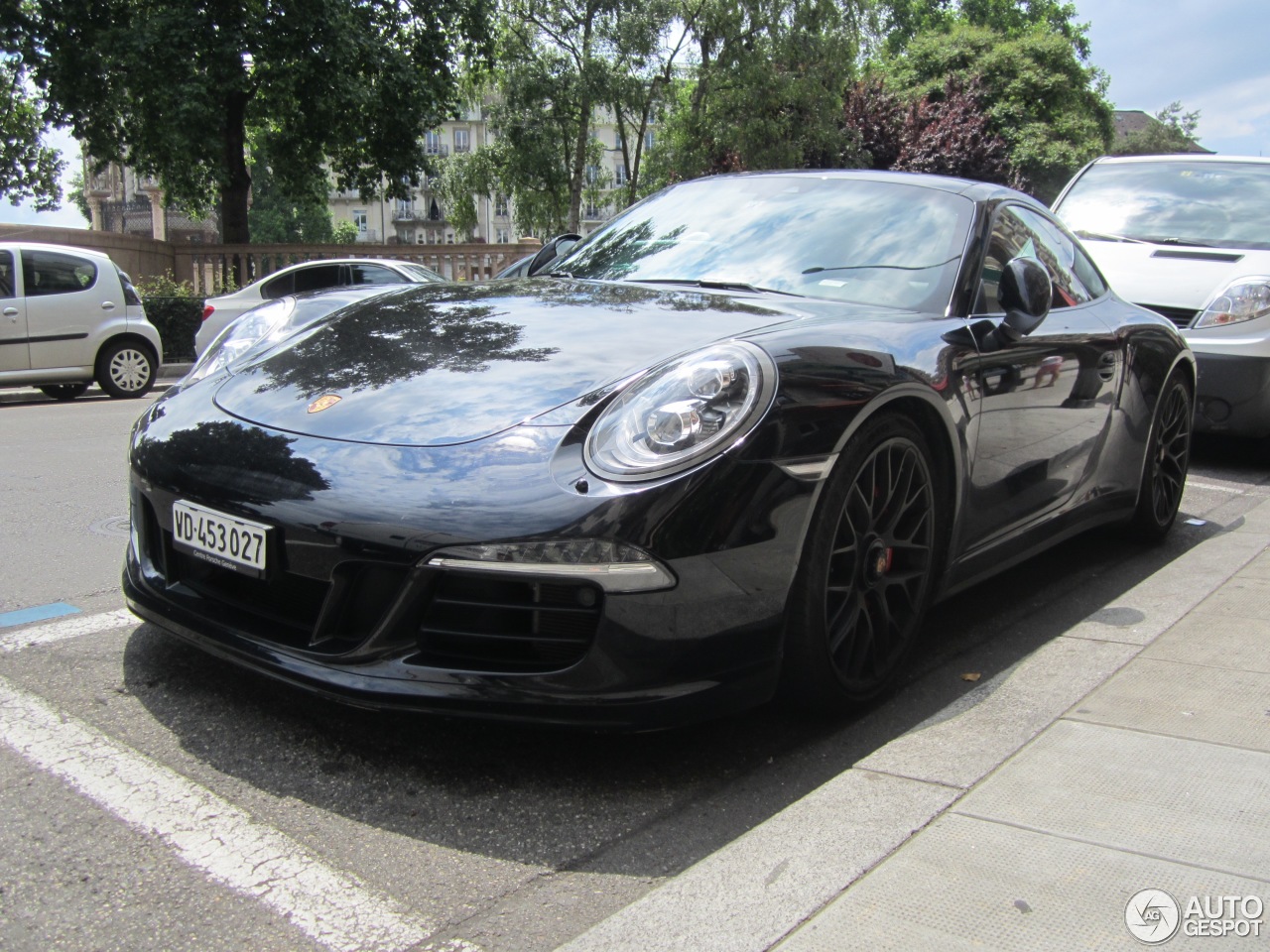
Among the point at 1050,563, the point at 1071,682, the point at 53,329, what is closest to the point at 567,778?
the point at 1071,682

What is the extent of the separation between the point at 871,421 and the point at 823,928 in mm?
1322

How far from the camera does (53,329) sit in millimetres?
12305

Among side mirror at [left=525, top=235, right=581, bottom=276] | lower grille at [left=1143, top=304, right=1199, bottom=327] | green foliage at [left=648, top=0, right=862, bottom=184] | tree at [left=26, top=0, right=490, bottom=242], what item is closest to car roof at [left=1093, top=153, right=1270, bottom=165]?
lower grille at [left=1143, top=304, right=1199, bottom=327]

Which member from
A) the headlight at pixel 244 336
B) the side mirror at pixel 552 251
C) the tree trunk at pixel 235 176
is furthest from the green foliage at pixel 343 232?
the headlight at pixel 244 336

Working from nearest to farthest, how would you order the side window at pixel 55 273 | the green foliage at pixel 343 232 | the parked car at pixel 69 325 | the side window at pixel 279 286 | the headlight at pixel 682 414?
the headlight at pixel 682 414 → the parked car at pixel 69 325 → the side window at pixel 55 273 → the side window at pixel 279 286 → the green foliage at pixel 343 232

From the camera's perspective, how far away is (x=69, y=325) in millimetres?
12422

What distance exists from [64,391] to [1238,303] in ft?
37.3

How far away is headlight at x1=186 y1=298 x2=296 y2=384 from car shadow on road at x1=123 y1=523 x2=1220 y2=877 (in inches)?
31.4

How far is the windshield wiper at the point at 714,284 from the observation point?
3.51 metres

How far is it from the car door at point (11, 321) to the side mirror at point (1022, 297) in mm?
11103

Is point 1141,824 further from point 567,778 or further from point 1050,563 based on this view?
point 1050,563

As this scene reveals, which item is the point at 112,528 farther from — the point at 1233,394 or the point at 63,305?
the point at 63,305

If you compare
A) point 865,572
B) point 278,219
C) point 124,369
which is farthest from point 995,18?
point 865,572

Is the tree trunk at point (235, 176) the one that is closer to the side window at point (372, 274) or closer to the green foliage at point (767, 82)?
the side window at point (372, 274)
